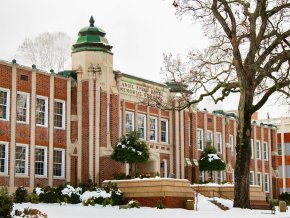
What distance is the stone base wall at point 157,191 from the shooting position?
3338 centimetres

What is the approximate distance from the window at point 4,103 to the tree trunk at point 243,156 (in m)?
12.4

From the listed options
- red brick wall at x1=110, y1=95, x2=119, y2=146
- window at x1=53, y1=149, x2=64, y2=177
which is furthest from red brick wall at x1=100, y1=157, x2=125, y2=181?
window at x1=53, y1=149, x2=64, y2=177

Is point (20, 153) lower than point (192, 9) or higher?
lower

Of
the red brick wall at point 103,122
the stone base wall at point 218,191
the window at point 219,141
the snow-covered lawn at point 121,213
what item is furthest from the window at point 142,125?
the window at point 219,141

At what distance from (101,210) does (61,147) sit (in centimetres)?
793

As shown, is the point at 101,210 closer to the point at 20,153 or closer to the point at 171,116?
the point at 20,153

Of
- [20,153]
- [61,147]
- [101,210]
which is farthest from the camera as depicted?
[61,147]

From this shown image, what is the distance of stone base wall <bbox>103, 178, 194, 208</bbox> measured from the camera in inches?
1314

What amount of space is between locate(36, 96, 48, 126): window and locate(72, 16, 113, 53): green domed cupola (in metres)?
4.20

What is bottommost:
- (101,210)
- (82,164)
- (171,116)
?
(101,210)

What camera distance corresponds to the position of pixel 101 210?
29.5 m

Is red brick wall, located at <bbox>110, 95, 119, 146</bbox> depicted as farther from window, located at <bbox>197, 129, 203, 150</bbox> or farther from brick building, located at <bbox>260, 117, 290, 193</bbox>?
brick building, located at <bbox>260, 117, 290, 193</bbox>

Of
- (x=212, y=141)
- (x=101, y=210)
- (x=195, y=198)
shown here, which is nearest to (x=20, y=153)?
(x=101, y=210)

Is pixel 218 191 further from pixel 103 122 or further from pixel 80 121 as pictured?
pixel 80 121
